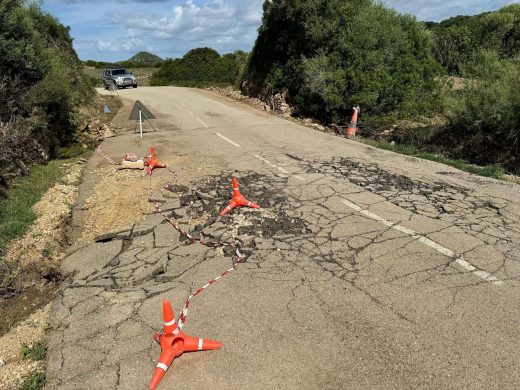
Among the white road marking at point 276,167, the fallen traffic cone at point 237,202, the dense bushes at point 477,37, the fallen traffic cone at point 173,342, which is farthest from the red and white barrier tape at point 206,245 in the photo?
the dense bushes at point 477,37

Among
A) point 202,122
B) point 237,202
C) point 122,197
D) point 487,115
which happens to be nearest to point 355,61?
point 487,115

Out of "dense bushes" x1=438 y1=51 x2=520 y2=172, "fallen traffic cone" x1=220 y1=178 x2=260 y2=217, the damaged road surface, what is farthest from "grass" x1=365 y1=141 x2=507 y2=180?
"fallen traffic cone" x1=220 y1=178 x2=260 y2=217

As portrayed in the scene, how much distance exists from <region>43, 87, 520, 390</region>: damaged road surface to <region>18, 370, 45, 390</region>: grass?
0.29 ft

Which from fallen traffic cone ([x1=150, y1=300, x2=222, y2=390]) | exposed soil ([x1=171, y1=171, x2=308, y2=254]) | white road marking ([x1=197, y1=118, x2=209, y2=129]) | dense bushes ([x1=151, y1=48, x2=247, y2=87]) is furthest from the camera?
dense bushes ([x1=151, y1=48, x2=247, y2=87])

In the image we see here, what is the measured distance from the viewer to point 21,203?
8938mm

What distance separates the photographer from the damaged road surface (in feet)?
13.0

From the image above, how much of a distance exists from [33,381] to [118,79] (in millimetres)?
35929

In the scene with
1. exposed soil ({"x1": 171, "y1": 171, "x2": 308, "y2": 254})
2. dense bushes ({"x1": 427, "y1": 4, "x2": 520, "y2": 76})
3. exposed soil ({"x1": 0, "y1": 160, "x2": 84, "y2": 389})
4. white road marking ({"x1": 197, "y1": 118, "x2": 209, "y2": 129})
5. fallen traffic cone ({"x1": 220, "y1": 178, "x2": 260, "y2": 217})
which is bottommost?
exposed soil ({"x1": 0, "y1": 160, "x2": 84, "y2": 389})

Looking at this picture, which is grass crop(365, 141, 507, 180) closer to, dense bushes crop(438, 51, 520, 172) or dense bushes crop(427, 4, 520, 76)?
dense bushes crop(438, 51, 520, 172)

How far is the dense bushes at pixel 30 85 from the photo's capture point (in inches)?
483

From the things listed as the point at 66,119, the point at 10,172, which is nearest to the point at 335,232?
the point at 10,172

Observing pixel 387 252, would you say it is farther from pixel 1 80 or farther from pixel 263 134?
pixel 1 80

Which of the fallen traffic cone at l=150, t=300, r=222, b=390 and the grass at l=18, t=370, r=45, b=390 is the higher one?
the fallen traffic cone at l=150, t=300, r=222, b=390

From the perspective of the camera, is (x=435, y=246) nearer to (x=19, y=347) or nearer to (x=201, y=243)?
(x=201, y=243)
